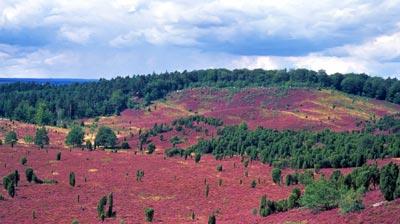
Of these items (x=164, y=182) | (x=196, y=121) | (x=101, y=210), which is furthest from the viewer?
(x=196, y=121)

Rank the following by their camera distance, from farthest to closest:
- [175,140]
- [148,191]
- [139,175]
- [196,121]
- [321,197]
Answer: [196,121], [175,140], [139,175], [148,191], [321,197]

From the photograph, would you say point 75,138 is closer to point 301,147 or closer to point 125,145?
point 125,145

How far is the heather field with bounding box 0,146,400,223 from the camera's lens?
5769cm

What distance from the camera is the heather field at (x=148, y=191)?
57688 mm

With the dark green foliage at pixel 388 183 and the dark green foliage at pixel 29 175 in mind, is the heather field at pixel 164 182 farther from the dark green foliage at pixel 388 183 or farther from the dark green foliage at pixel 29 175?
the dark green foliage at pixel 388 183

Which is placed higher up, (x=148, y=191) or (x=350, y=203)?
(x=350, y=203)

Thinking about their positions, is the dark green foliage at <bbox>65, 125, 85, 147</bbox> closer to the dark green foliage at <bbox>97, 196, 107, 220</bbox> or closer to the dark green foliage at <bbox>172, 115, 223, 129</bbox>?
the dark green foliage at <bbox>172, 115, 223, 129</bbox>

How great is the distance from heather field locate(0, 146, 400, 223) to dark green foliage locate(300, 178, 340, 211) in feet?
3.47

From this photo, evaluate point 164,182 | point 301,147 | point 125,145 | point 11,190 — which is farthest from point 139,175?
point 125,145

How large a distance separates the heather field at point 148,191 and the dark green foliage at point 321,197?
1.06m

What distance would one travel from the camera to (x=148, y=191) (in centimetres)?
8219

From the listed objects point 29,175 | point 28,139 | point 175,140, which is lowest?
point 175,140

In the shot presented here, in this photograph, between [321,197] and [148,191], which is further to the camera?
[148,191]

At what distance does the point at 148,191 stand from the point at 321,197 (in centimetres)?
3465
